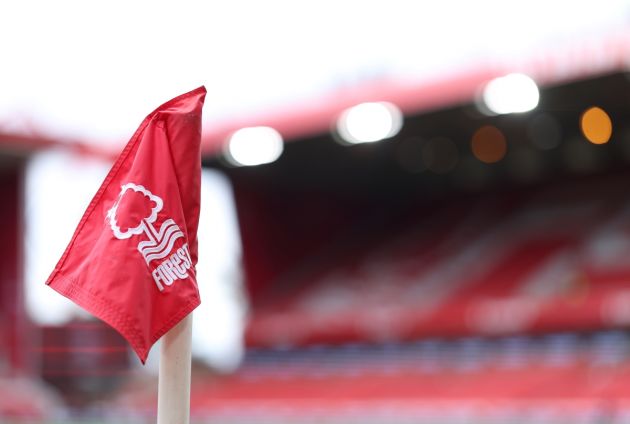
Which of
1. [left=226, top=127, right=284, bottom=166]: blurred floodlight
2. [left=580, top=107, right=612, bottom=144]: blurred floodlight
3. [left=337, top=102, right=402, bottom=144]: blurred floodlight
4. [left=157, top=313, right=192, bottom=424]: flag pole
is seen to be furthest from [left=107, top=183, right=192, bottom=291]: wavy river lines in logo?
[left=580, top=107, right=612, bottom=144]: blurred floodlight

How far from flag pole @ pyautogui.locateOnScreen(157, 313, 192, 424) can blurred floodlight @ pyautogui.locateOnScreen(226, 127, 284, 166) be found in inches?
452

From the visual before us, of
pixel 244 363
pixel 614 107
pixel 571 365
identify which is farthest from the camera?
pixel 244 363

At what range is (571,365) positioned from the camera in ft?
41.0

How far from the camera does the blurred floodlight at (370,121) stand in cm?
1307

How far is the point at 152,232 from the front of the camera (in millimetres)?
2783

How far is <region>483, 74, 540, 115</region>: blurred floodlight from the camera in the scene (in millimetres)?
11898

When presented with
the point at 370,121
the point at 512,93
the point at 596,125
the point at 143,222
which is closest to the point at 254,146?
the point at 370,121

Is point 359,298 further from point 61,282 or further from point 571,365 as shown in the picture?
point 61,282

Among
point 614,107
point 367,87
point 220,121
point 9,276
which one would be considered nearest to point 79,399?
point 9,276

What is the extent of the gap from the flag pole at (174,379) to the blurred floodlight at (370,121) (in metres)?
10.3

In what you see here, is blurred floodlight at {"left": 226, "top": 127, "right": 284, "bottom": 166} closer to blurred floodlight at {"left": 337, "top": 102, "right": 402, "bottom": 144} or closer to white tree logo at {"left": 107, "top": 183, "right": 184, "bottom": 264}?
blurred floodlight at {"left": 337, "top": 102, "right": 402, "bottom": 144}

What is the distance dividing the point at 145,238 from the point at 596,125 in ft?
42.1

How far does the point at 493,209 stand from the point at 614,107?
3.82 meters

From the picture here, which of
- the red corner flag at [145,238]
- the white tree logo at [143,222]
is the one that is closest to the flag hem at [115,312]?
the red corner flag at [145,238]
